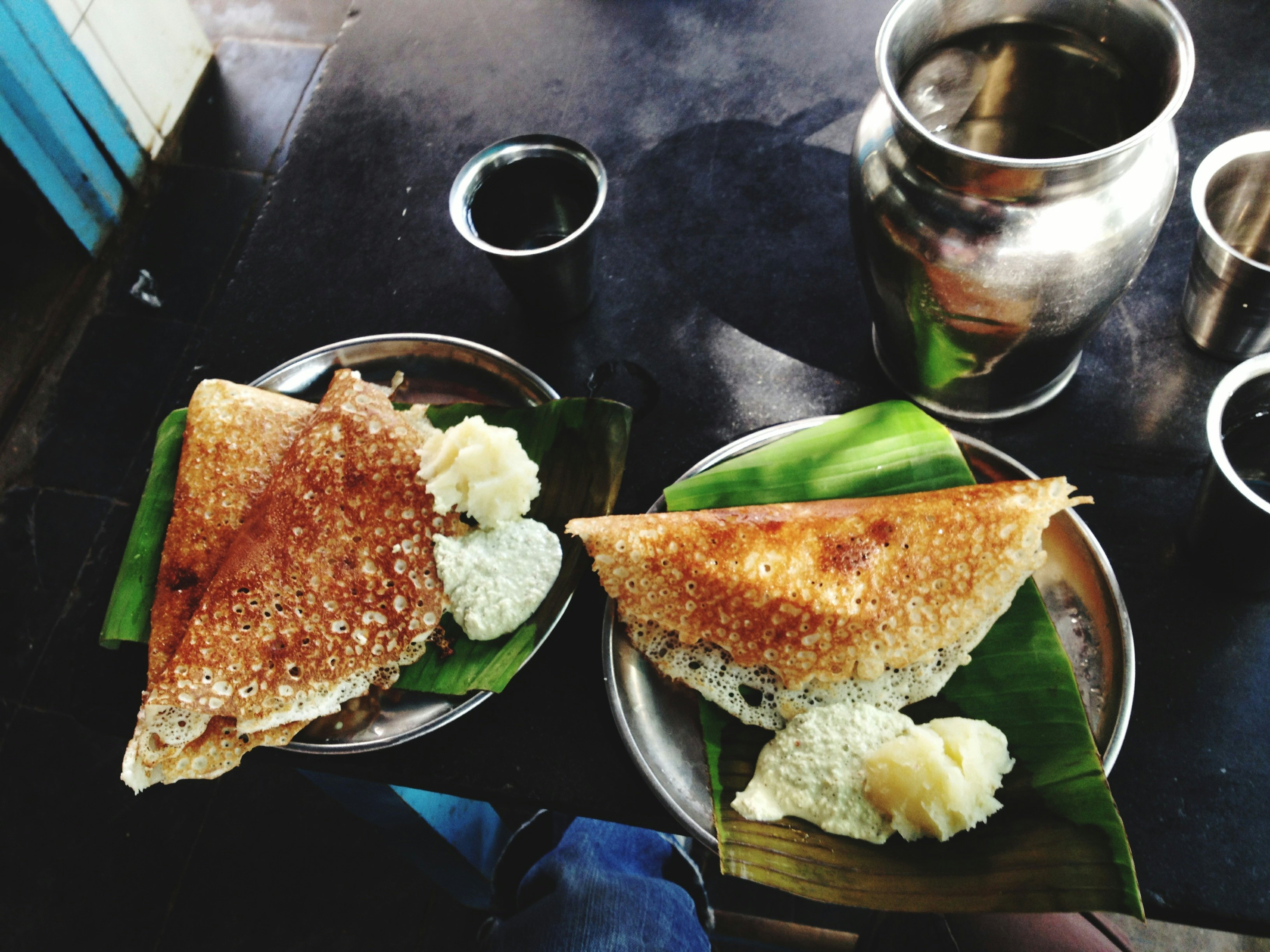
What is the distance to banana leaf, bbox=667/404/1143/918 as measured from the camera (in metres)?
0.96

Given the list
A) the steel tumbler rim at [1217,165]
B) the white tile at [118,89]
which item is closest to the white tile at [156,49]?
the white tile at [118,89]

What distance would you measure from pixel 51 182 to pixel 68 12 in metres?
0.52

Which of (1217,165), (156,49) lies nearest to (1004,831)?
(1217,165)

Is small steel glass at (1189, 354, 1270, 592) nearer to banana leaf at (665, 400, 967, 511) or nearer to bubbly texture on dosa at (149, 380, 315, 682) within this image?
banana leaf at (665, 400, 967, 511)

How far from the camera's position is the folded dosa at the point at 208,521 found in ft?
3.90

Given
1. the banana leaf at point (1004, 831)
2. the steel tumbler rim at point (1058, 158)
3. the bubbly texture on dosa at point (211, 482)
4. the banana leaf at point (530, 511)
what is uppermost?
the steel tumbler rim at point (1058, 158)

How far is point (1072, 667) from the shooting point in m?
1.12

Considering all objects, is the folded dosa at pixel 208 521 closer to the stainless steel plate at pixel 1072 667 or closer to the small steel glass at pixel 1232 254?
the stainless steel plate at pixel 1072 667

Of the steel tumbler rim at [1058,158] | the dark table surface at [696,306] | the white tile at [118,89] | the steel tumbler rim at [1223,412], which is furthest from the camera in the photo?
the white tile at [118,89]

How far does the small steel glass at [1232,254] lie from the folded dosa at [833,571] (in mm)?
423

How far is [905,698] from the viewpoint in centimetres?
113

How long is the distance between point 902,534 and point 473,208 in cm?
87

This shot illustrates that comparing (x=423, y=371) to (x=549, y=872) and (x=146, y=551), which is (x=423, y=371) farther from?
(x=549, y=872)

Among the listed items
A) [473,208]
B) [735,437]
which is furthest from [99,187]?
[735,437]
